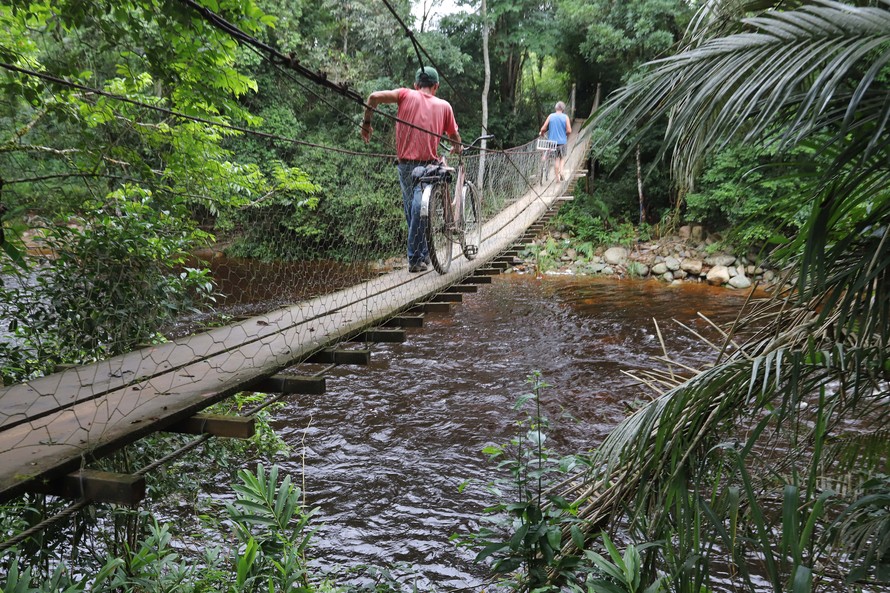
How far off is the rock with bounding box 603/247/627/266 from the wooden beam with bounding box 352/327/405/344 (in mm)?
7947

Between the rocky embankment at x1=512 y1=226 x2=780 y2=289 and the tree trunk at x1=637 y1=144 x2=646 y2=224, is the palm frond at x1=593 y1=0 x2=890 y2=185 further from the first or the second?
the tree trunk at x1=637 y1=144 x2=646 y2=224

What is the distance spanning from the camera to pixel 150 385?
5.21 feet

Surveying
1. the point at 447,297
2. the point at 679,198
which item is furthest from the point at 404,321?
the point at 679,198

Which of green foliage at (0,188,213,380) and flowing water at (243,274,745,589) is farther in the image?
flowing water at (243,274,745,589)

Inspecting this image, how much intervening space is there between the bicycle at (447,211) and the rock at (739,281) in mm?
5534

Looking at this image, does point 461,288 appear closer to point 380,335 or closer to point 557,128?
point 380,335

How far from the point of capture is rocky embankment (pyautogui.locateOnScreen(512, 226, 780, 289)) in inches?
335

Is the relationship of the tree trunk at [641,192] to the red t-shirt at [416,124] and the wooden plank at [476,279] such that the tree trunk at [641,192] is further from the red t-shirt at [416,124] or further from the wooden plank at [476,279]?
the red t-shirt at [416,124]

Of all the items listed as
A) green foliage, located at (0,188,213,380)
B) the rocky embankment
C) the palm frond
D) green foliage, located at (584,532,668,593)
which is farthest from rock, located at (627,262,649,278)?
the palm frond

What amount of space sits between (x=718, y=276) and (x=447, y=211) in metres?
6.44

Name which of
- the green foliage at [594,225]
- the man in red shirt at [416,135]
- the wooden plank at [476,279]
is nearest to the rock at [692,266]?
the green foliage at [594,225]

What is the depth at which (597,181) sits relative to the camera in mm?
11500

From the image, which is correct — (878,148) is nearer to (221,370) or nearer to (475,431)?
(221,370)

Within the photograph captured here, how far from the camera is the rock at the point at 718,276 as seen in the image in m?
8.39
